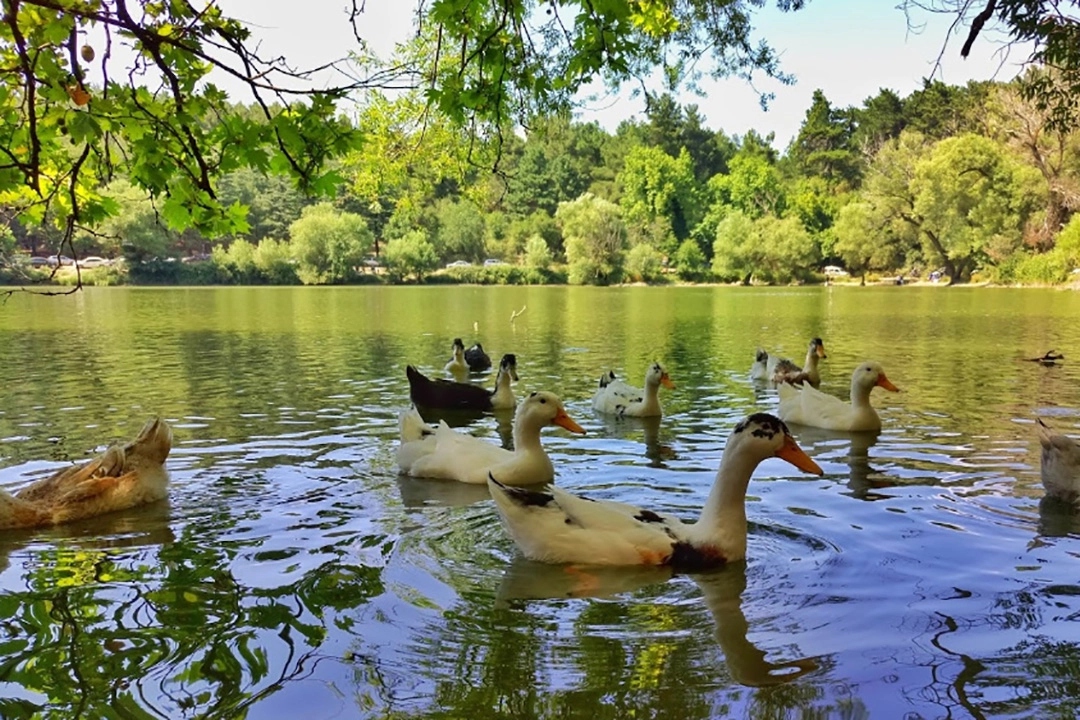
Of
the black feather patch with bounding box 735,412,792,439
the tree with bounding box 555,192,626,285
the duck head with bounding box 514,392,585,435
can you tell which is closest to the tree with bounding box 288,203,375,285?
the tree with bounding box 555,192,626,285

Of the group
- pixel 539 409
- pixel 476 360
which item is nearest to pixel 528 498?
pixel 539 409

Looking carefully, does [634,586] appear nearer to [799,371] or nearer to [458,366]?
[799,371]

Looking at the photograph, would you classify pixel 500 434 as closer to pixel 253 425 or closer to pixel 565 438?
pixel 565 438

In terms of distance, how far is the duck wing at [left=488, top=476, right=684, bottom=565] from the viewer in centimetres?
583

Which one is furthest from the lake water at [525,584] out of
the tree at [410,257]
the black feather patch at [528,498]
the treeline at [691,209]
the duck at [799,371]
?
the tree at [410,257]

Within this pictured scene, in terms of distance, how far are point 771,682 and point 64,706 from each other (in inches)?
120

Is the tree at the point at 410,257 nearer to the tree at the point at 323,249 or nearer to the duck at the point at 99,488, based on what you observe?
the tree at the point at 323,249

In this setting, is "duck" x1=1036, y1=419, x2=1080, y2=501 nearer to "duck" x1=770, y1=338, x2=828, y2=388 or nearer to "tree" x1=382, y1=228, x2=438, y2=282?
"duck" x1=770, y1=338, x2=828, y2=388

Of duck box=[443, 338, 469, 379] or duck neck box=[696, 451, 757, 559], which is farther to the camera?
duck box=[443, 338, 469, 379]

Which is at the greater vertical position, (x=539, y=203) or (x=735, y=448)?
(x=539, y=203)

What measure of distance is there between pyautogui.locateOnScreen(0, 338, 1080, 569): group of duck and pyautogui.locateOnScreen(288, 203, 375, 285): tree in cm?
6786

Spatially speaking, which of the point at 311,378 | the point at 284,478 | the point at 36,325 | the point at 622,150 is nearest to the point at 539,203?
the point at 622,150

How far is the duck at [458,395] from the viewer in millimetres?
13516

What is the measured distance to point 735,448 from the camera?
19.8ft
